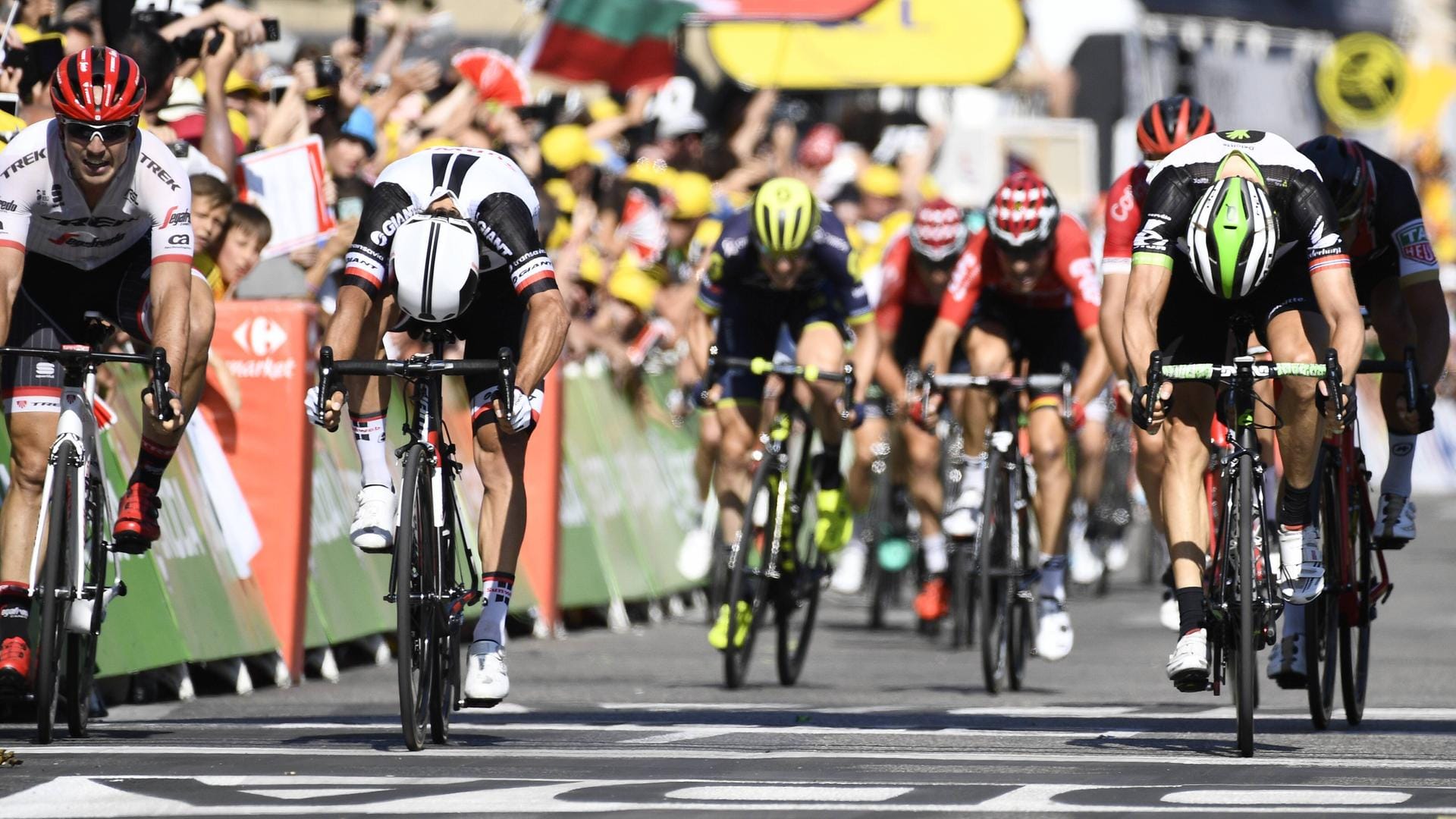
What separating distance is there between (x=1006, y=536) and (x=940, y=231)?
3.36m

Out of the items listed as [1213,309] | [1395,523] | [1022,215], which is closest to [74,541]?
[1213,309]

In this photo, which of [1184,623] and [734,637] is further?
[734,637]

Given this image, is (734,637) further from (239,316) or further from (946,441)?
(946,441)

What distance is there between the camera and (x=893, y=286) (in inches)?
642

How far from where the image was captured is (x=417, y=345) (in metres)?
13.3

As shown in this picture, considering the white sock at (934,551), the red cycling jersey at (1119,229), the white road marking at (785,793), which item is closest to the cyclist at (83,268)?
the white road marking at (785,793)

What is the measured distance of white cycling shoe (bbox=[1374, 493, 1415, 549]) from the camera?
10.3m

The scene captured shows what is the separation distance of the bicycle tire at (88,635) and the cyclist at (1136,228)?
406 cm

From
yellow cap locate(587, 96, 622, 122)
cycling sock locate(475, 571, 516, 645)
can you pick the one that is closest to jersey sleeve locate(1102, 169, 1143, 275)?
cycling sock locate(475, 571, 516, 645)

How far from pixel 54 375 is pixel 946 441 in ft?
30.4

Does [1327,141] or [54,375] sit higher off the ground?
[1327,141]

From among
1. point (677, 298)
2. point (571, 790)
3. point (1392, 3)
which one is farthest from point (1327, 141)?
point (1392, 3)

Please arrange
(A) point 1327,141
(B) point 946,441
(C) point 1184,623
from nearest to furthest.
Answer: (C) point 1184,623
(A) point 1327,141
(B) point 946,441

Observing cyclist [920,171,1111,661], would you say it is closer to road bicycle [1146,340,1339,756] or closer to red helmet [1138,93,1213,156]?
red helmet [1138,93,1213,156]
